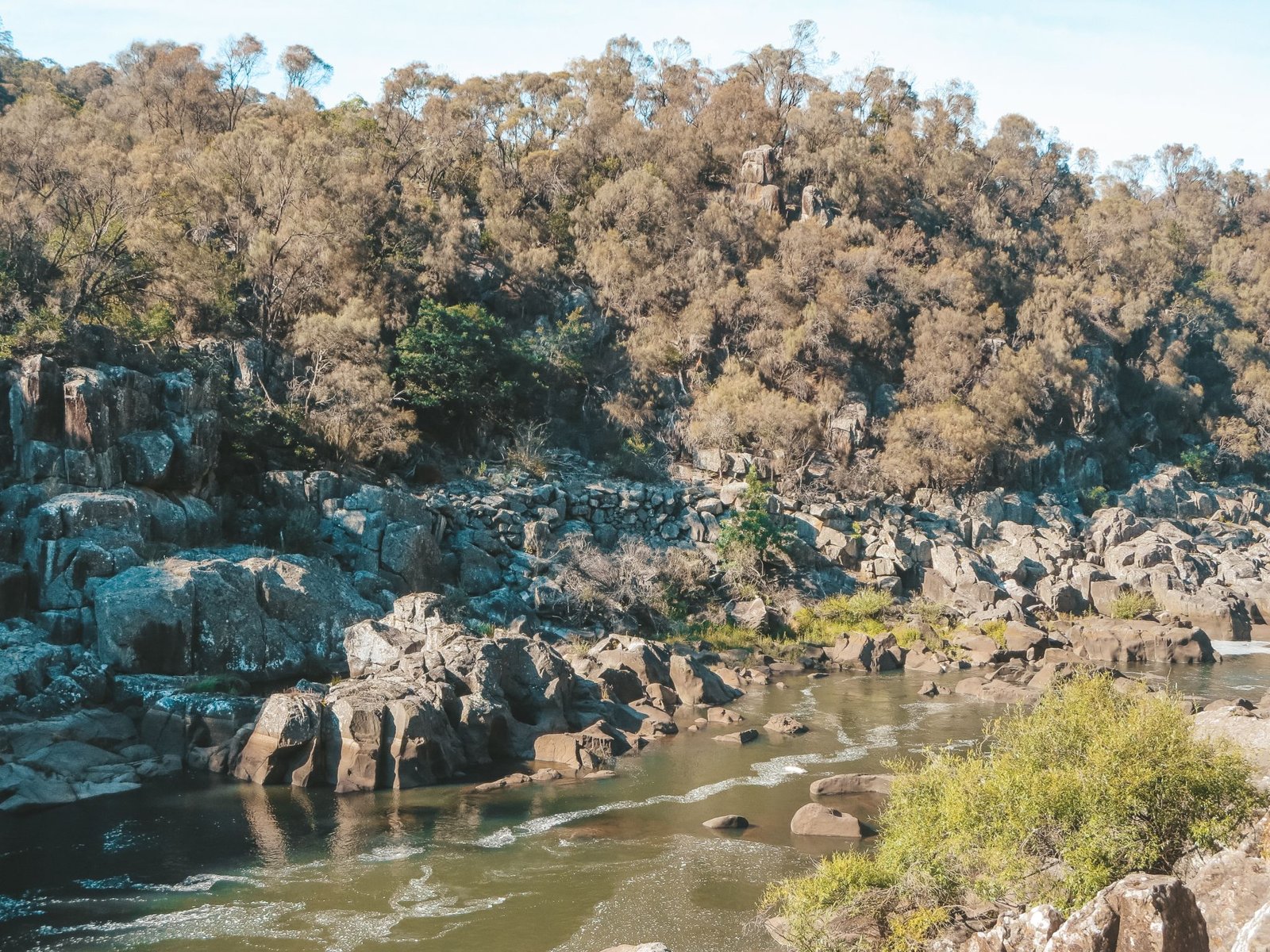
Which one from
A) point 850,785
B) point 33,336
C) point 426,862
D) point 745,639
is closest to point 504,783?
point 426,862

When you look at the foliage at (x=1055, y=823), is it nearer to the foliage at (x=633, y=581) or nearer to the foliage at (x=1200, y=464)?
the foliage at (x=633, y=581)

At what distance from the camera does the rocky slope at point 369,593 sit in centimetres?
2314

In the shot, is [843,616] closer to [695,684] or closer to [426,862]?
[695,684]

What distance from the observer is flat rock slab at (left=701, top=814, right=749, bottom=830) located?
19.5 meters

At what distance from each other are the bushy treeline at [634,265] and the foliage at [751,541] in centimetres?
850

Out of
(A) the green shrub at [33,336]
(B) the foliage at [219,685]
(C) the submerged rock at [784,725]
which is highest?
(A) the green shrub at [33,336]

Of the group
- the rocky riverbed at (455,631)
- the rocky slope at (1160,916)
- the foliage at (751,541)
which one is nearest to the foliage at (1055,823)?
the rocky slope at (1160,916)

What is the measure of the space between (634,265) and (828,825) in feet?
143

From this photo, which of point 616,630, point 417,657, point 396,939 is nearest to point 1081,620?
point 616,630

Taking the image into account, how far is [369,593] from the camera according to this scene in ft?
106

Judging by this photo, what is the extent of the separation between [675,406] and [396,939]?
41.0 m

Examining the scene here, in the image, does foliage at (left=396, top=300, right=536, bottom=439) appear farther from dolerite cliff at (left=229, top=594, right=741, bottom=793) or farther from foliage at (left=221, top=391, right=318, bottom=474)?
dolerite cliff at (left=229, top=594, right=741, bottom=793)

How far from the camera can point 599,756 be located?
79.0 feet

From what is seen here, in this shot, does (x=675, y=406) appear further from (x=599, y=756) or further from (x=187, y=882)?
(x=187, y=882)
